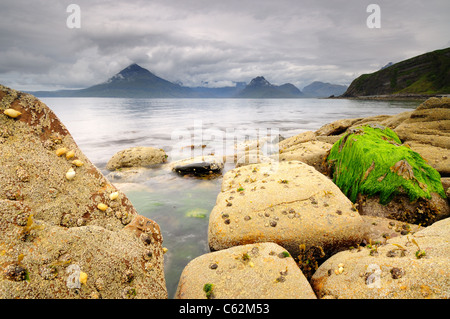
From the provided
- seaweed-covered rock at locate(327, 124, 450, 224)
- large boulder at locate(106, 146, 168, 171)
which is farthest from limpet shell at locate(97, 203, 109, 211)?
large boulder at locate(106, 146, 168, 171)

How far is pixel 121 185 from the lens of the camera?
9.48 metres

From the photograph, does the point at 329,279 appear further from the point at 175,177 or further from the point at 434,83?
the point at 434,83

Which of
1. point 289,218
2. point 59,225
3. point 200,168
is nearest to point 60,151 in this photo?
point 59,225

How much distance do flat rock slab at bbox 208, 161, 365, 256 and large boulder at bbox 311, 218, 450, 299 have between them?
634 millimetres

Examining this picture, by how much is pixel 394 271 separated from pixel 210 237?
10.2 feet

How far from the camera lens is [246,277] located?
3242mm

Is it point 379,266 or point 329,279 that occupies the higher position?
point 379,266

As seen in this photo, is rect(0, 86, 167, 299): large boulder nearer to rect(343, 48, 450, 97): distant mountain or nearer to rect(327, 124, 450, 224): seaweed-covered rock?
rect(327, 124, 450, 224): seaweed-covered rock

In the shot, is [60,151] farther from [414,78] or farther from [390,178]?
[414,78]

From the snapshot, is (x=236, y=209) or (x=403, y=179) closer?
(x=236, y=209)

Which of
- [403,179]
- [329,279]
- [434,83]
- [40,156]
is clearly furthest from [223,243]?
[434,83]

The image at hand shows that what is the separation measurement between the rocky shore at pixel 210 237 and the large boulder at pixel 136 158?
7.84 meters

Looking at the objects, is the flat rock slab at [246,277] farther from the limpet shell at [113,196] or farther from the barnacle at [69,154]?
the barnacle at [69,154]

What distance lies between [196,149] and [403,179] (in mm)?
13547
